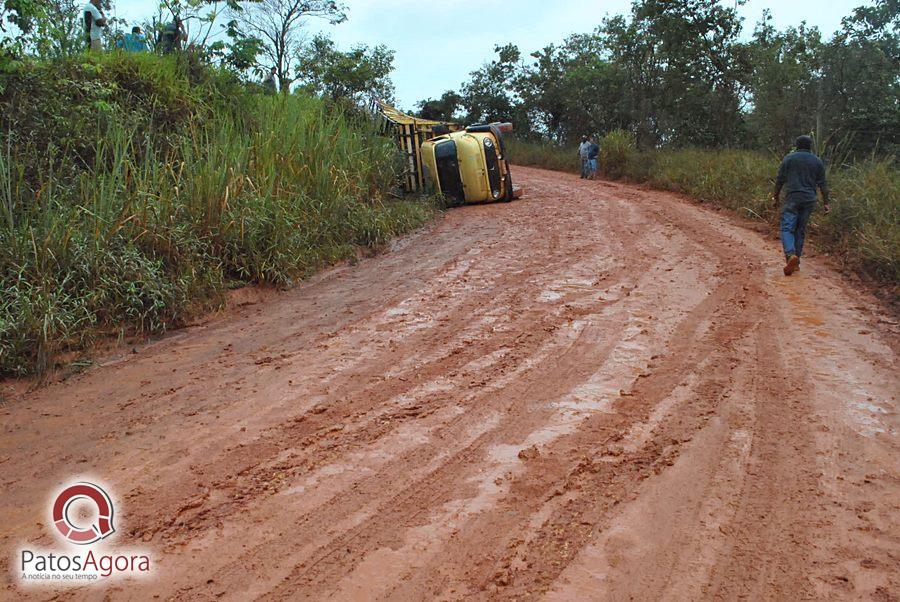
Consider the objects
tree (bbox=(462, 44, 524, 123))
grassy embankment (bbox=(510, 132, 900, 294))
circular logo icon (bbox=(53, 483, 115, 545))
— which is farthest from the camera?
tree (bbox=(462, 44, 524, 123))

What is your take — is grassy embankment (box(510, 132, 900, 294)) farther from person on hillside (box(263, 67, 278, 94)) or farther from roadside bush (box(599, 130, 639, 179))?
person on hillside (box(263, 67, 278, 94))

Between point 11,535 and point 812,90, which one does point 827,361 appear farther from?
point 812,90

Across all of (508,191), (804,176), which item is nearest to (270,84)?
(508,191)

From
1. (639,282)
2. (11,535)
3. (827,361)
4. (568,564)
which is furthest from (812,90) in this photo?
(11,535)

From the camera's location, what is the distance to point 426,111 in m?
28.6

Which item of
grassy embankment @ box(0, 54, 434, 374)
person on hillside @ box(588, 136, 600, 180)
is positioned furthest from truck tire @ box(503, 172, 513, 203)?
person on hillside @ box(588, 136, 600, 180)

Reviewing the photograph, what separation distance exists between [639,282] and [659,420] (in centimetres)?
328

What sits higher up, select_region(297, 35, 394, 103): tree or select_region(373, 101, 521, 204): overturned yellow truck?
select_region(297, 35, 394, 103): tree

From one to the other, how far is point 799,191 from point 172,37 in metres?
8.34

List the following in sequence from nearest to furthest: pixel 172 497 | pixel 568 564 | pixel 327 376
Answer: pixel 568 564
pixel 172 497
pixel 327 376

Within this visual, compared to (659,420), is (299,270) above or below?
above

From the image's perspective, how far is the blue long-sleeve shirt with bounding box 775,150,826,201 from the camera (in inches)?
310

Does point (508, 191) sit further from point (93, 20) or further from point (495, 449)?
point (495, 449)

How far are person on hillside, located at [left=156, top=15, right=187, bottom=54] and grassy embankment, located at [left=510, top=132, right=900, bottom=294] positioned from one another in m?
8.91
